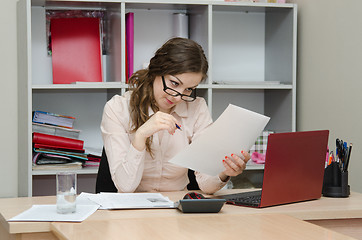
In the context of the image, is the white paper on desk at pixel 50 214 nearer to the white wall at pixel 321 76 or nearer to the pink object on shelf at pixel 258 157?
the white wall at pixel 321 76

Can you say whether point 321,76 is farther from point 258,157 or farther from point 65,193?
point 65,193

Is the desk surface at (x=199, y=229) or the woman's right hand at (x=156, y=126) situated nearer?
the desk surface at (x=199, y=229)

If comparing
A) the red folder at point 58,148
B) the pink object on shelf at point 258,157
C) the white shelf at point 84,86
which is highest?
the white shelf at point 84,86

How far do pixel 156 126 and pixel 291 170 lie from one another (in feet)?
1.57

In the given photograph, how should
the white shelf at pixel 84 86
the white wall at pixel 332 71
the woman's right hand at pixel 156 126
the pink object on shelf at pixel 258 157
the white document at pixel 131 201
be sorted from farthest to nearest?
1. the pink object on shelf at pixel 258 157
2. the white shelf at pixel 84 86
3. the white wall at pixel 332 71
4. the woman's right hand at pixel 156 126
5. the white document at pixel 131 201

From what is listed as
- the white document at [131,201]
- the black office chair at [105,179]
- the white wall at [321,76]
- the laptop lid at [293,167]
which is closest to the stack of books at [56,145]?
the white wall at [321,76]

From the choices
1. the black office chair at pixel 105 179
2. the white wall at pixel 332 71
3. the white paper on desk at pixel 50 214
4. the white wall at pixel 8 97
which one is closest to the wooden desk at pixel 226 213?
the white paper on desk at pixel 50 214

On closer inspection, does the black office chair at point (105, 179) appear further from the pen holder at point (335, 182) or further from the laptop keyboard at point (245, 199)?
the pen holder at point (335, 182)

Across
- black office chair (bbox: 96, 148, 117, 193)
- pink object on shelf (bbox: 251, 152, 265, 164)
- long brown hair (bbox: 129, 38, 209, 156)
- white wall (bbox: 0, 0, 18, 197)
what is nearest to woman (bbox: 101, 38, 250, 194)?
long brown hair (bbox: 129, 38, 209, 156)

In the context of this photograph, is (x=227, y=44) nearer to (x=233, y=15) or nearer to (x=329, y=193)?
(x=233, y=15)

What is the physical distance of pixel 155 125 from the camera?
174 cm

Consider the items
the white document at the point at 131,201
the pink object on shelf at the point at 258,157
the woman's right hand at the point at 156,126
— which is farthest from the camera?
the pink object on shelf at the point at 258,157

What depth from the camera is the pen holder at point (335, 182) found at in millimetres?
1771

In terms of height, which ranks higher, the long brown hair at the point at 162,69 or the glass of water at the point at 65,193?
the long brown hair at the point at 162,69
